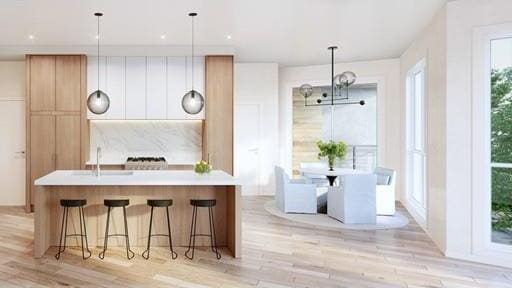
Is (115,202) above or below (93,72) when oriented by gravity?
below

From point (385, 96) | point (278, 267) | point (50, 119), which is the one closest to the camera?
point (278, 267)

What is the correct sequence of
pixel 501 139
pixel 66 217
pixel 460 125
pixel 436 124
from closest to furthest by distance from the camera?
pixel 501 139 → pixel 460 125 → pixel 66 217 → pixel 436 124

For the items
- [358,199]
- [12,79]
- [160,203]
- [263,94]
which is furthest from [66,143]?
[358,199]

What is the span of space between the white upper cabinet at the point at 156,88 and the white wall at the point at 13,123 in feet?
8.14

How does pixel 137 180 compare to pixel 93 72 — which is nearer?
pixel 137 180

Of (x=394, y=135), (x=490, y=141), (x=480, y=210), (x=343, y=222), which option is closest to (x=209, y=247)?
(x=343, y=222)

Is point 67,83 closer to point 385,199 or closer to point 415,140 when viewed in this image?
point 385,199

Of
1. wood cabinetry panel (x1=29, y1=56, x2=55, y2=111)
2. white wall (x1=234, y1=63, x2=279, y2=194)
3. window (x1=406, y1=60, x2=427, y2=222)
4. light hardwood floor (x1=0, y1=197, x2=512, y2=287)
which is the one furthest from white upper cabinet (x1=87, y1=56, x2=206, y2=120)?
window (x1=406, y1=60, x2=427, y2=222)

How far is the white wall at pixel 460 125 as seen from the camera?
165 inches

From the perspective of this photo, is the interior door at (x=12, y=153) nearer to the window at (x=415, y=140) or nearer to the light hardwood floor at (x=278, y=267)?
the light hardwood floor at (x=278, y=267)

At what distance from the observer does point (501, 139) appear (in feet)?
13.4

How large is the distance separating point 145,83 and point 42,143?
2.06 metres

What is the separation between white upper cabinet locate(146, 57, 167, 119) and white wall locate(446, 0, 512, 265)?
4.64m

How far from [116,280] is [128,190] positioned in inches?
51.4
